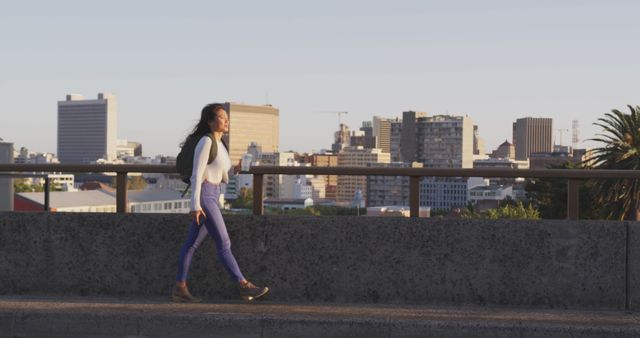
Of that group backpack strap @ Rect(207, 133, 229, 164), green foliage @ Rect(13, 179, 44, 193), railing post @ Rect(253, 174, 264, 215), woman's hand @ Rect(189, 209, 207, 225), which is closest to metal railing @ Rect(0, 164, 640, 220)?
railing post @ Rect(253, 174, 264, 215)

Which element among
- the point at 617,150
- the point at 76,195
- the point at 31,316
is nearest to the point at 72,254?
the point at 31,316

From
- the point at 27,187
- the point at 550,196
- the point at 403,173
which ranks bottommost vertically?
the point at 27,187

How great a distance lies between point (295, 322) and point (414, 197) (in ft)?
5.22

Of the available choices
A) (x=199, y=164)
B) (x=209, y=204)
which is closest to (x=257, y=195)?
(x=209, y=204)

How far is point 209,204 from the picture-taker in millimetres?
7836

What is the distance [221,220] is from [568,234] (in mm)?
2805

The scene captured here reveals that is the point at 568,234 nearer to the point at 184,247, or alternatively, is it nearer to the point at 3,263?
the point at 184,247

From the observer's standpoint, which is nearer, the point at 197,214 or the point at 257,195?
the point at 197,214

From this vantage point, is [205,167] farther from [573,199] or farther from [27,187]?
[27,187]

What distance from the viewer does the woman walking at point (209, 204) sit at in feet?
25.6

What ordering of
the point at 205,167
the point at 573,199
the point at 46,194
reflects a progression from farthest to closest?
the point at 46,194 < the point at 573,199 < the point at 205,167

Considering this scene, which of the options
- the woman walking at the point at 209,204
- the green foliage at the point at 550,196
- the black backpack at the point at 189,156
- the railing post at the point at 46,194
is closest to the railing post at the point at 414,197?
the woman walking at the point at 209,204

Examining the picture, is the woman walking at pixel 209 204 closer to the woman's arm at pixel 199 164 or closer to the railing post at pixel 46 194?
the woman's arm at pixel 199 164

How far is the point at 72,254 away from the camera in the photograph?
8.33m
